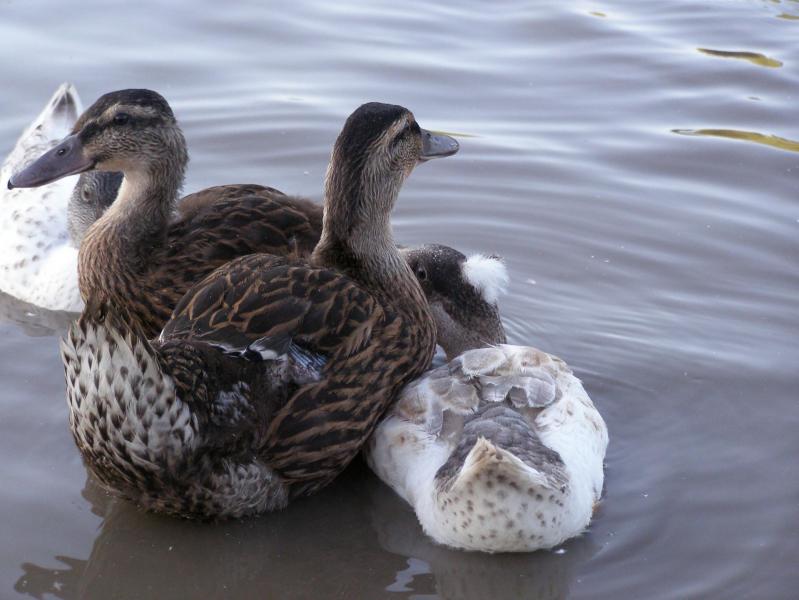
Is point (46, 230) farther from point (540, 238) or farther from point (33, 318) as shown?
point (540, 238)

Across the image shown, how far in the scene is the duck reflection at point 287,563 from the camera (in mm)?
4926

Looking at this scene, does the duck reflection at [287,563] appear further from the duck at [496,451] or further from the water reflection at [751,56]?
the water reflection at [751,56]

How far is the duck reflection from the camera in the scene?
493cm

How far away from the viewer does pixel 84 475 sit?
5.57 meters

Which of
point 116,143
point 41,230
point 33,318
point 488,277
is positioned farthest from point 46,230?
point 488,277

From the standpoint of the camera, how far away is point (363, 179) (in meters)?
5.84

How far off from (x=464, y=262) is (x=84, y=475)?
228 cm

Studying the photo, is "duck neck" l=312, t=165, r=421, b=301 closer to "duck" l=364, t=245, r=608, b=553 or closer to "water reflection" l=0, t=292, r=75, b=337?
"duck" l=364, t=245, r=608, b=553

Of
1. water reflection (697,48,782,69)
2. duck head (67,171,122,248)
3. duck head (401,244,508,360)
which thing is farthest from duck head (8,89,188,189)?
water reflection (697,48,782,69)

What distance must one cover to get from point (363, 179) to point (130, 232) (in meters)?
1.18

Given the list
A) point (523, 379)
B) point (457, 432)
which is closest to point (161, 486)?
point (457, 432)

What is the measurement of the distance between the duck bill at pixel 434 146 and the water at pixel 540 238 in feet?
3.85

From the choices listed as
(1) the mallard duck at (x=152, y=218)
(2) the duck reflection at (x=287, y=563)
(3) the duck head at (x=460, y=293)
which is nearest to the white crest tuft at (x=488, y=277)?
(3) the duck head at (x=460, y=293)

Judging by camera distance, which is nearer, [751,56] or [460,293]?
[460,293]
